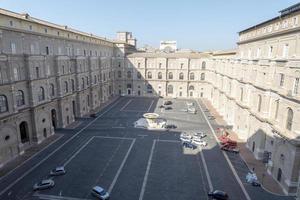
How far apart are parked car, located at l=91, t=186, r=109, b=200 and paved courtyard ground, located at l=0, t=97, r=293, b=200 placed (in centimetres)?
79

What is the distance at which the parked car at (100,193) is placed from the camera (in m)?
27.4

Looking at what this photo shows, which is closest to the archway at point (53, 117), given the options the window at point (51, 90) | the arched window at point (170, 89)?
the window at point (51, 90)

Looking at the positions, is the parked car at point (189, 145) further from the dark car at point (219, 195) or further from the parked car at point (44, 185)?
the parked car at point (44, 185)

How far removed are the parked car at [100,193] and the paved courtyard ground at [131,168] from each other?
79 cm

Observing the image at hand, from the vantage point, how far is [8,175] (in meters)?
32.7

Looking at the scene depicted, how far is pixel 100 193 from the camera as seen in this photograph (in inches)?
1085

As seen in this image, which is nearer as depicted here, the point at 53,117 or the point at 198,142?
the point at 198,142

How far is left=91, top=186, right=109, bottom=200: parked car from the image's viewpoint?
27392 mm

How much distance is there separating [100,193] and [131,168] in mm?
8188

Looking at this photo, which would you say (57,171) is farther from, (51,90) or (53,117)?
(51,90)

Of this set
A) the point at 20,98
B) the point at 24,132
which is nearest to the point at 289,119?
the point at 20,98

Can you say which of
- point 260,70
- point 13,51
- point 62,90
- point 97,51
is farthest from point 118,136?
point 97,51

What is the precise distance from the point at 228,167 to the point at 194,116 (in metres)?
30.6

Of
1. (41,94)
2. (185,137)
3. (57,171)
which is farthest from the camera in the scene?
(185,137)
